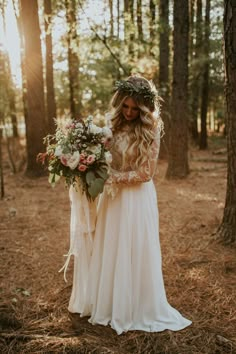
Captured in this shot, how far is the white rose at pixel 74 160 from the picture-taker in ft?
11.1

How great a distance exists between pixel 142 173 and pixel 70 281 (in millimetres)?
2103

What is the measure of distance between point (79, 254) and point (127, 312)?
2.45 ft

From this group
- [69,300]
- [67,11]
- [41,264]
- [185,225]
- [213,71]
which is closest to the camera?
[69,300]

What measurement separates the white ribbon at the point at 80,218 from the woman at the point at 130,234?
89 mm

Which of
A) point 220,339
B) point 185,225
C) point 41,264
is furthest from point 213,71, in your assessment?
point 220,339

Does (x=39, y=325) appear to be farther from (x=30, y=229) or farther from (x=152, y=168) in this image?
(x=30, y=229)

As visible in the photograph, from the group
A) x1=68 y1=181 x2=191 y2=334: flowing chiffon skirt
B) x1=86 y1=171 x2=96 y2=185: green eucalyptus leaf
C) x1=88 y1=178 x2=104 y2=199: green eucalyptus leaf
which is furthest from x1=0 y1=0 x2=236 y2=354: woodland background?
x1=88 y1=178 x2=104 y2=199: green eucalyptus leaf

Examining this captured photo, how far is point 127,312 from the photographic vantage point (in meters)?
3.77

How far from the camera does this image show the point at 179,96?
1062cm

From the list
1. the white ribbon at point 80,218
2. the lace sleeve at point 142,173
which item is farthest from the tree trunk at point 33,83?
the lace sleeve at point 142,173

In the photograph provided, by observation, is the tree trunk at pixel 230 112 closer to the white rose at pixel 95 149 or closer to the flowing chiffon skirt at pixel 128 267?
the flowing chiffon skirt at pixel 128 267

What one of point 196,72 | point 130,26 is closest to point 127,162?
point 130,26

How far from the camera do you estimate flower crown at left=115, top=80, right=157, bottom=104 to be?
3.58 m

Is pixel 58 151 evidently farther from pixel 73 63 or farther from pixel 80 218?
pixel 73 63
